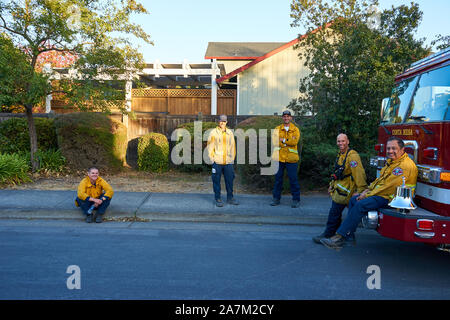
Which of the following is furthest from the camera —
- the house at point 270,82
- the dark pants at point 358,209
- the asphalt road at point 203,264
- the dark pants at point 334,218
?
the house at point 270,82

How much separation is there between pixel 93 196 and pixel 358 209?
14.1 feet

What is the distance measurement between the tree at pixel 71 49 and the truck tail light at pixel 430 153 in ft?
23.1

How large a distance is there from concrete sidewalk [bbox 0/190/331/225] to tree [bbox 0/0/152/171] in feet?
8.11

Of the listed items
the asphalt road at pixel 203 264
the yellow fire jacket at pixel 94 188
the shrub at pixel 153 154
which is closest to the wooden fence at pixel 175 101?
the shrub at pixel 153 154

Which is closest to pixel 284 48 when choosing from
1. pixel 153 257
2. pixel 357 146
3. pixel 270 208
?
pixel 357 146

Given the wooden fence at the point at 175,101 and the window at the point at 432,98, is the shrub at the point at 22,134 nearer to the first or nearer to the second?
the wooden fence at the point at 175,101

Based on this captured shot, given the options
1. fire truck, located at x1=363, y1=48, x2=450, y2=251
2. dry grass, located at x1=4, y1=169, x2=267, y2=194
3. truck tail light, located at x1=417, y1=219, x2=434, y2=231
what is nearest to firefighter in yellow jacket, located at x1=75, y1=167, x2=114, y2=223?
dry grass, located at x1=4, y1=169, x2=267, y2=194

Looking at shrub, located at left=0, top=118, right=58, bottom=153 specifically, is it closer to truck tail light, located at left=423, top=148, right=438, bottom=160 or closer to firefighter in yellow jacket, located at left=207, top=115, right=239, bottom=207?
firefighter in yellow jacket, located at left=207, top=115, right=239, bottom=207

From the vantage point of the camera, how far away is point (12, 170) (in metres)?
9.05

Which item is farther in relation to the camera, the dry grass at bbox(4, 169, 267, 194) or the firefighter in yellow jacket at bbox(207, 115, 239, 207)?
the dry grass at bbox(4, 169, 267, 194)

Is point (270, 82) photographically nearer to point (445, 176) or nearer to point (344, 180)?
point (344, 180)

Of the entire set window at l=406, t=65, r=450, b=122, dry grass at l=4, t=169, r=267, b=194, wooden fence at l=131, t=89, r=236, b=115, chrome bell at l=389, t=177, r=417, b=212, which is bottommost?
dry grass at l=4, t=169, r=267, b=194

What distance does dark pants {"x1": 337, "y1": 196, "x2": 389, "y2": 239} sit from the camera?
444 centimetres

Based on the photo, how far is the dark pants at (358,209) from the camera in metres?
4.44
